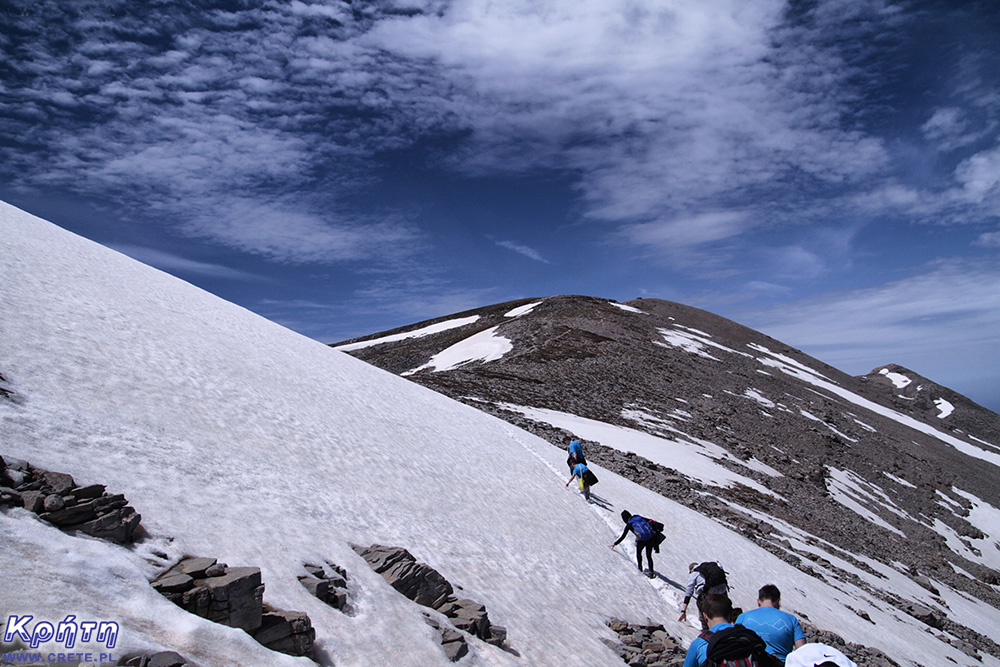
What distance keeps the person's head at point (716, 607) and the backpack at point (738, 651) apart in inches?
52.0

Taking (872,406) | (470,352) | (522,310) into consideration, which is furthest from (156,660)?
(872,406)

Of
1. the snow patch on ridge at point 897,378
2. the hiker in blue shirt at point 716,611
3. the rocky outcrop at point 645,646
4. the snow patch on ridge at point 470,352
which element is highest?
the snow patch on ridge at point 897,378

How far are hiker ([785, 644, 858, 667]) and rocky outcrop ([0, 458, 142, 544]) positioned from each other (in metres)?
7.36

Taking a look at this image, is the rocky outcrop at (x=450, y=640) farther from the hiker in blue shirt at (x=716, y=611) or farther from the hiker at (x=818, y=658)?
→ the hiker at (x=818, y=658)

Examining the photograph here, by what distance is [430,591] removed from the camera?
855cm

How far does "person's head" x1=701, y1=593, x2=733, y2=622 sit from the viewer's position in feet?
18.7

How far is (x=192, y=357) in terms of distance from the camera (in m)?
13.3

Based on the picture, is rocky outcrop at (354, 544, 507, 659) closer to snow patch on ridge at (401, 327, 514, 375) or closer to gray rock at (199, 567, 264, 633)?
gray rock at (199, 567, 264, 633)

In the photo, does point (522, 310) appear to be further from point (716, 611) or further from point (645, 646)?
point (716, 611)

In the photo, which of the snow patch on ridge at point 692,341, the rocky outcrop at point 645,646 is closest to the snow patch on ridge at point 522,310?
the snow patch on ridge at point 692,341

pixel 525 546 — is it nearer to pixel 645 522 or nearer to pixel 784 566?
pixel 645 522

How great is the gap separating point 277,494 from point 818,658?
8.66 m

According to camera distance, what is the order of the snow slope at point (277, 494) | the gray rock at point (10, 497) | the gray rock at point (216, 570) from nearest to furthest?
the gray rock at point (10, 497) → the snow slope at point (277, 494) → the gray rock at point (216, 570)

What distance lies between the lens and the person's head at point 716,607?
570 cm
